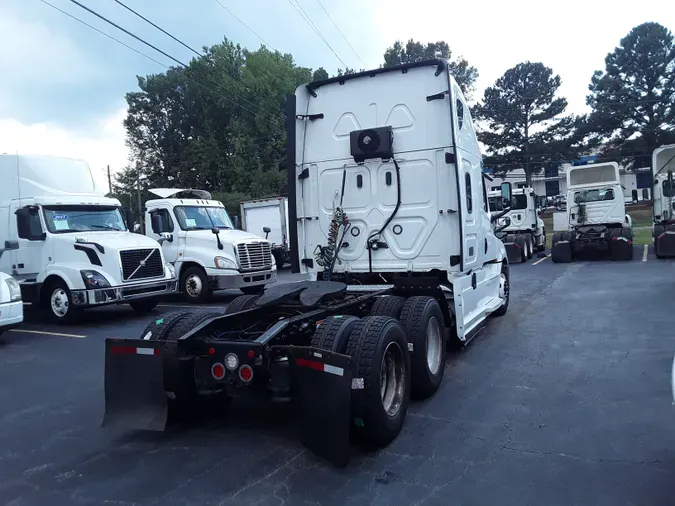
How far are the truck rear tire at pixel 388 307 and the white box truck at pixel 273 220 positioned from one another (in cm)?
1675

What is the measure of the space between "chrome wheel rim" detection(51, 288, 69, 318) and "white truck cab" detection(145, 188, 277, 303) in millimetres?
3077

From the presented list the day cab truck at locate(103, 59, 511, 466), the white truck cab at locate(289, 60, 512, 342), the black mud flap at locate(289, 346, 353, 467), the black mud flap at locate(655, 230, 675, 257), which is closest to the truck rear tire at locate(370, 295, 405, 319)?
the day cab truck at locate(103, 59, 511, 466)

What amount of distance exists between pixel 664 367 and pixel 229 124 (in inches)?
1662

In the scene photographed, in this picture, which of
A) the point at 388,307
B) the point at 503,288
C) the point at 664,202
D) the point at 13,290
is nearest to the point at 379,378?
the point at 388,307

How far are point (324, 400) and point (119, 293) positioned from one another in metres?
8.03

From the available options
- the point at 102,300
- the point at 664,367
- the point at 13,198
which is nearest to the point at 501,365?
the point at 664,367

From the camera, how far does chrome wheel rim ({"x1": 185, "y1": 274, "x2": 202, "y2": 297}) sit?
Result: 13388mm

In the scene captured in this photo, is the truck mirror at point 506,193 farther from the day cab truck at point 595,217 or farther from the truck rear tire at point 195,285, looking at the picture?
the day cab truck at point 595,217

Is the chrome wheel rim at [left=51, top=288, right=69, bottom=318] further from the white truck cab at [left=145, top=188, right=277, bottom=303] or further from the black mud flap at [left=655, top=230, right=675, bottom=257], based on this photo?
the black mud flap at [left=655, top=230, right=675, bottom=257]

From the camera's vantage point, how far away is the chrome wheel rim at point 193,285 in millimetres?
13388

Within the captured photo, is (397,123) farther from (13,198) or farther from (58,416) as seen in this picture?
(13,198)

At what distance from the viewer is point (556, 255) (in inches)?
784

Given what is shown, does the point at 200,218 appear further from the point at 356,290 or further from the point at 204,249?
the point at 356,290

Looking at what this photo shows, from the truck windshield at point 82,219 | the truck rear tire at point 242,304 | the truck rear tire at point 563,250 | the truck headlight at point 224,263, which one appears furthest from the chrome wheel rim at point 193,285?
the truck rear tire at point 563,250
